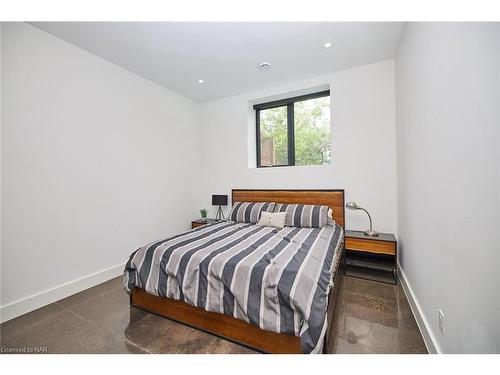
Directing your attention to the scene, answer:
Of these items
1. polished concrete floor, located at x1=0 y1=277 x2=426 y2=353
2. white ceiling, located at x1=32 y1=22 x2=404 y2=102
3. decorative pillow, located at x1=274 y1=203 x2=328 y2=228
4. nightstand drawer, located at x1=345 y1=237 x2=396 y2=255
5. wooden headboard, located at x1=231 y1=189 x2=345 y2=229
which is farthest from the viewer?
wooden headboard, located at x1=231 y1=189 x2=345 y2=229

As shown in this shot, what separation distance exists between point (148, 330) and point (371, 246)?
2.43m

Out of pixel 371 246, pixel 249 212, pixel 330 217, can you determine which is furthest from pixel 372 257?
pixel 249 212

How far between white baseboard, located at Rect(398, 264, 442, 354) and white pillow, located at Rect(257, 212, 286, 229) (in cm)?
142

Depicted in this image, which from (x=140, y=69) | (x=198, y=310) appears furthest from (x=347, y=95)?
(x=198, y=310)

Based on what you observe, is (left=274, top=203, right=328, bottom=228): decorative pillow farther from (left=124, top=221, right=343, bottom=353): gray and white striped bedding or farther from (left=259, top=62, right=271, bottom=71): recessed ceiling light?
(left=259, top=62, right=271, bottom=71): recessed ceiling light

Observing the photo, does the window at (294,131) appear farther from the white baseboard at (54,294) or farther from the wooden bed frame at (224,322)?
the white baseboard at (54,294)

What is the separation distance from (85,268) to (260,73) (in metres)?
3.39

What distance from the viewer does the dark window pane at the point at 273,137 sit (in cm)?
359

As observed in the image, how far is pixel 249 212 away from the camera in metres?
3.07

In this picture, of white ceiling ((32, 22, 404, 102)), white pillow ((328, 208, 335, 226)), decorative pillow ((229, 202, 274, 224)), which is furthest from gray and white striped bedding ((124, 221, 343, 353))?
white ceiling ((32, 22, 404, 102))

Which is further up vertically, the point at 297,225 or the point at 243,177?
the point at 243,177

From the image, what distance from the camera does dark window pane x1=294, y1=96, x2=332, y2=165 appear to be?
3248mm
